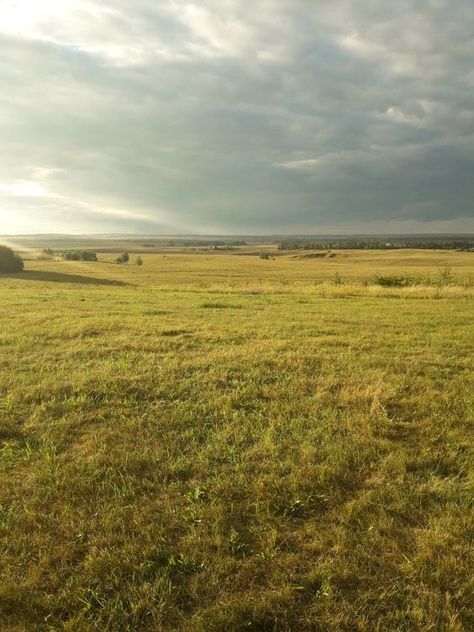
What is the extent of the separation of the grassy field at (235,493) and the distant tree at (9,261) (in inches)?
1975

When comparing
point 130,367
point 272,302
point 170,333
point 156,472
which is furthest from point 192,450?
point 272,302

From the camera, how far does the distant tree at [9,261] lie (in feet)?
173

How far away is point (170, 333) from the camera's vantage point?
10953 mm

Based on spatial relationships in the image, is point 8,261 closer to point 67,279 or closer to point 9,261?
point 9,261

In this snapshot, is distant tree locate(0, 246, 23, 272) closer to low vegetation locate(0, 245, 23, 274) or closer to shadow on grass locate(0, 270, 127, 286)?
low vegetation locate(0, 245, 23, 274)

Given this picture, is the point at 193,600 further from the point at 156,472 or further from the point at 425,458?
the point at 425,458

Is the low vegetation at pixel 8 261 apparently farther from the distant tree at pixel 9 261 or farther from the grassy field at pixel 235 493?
the grassy field at pixel 235 493

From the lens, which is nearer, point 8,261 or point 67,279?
point 67,279

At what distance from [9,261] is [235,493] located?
185 feet

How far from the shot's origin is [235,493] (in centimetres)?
402

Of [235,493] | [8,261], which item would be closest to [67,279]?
[8,261]

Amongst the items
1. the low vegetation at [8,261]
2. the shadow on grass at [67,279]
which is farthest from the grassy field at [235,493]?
the low vegetation at [8,261]

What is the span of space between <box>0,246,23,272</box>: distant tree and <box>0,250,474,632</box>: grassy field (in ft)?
165

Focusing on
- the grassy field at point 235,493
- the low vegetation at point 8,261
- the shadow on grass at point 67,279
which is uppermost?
the low vegetation at point 8,261
